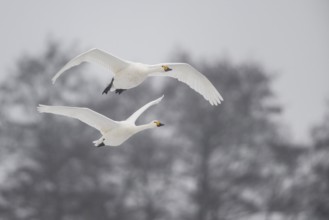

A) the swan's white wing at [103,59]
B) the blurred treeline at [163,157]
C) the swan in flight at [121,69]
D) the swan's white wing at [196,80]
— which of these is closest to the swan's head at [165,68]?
the swan in flight at [121,69]

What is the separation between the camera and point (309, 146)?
35094 millimetres

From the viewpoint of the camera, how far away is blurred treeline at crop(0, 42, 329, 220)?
35000mm

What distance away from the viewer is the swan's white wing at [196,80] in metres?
16.8

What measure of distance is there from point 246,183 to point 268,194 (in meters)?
0.87

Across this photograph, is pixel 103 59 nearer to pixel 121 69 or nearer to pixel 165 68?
pixel 121 69

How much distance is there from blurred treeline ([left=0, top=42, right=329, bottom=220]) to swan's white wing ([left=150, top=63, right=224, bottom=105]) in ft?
56.7

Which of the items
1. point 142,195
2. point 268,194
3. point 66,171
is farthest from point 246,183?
point 66,171

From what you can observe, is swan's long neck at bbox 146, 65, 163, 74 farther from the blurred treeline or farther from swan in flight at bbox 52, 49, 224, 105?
the blurred treeline

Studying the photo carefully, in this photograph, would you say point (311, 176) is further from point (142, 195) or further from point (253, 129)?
point (142, 195)

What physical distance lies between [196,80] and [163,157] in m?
20.3

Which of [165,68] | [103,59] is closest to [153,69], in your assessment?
[165,68]

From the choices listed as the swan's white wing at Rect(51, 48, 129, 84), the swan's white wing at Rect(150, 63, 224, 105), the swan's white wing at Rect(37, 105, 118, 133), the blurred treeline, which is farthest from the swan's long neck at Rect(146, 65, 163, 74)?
the blurred treeline

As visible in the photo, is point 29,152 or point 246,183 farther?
point 29,152

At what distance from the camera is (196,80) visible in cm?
1702
